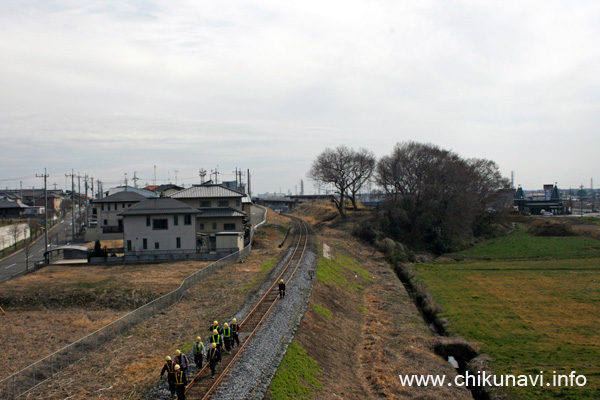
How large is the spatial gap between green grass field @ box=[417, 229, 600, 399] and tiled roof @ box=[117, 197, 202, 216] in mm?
24147

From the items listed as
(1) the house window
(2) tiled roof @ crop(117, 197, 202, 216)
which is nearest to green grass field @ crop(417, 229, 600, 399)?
(2) tiled roof @ crop(117, 197, 202, 216)

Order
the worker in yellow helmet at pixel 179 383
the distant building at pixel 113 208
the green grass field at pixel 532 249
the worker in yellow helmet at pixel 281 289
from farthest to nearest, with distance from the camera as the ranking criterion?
the distant building at pixel 113 208, the green grass field at pixel 532 249, the worker in yellow helmet at pixel 281 289, the worker in yellow helmet at pixel 179 383

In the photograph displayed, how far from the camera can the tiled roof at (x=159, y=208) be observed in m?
43.2

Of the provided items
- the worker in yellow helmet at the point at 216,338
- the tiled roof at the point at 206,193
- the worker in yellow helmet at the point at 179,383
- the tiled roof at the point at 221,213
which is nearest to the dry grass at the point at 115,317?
the worker in yellow helmet at the point at 179,383

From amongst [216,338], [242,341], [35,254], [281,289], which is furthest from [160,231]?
[216,338]

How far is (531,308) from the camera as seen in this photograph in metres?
29.4

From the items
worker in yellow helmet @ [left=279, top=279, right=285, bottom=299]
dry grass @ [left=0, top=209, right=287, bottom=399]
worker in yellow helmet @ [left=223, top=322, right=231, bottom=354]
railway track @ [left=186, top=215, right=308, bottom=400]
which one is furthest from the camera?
worker in yellow helmet @ [left=279, top=279, right=285, bottom=299]

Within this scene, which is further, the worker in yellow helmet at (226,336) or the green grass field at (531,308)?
the green grass field at (531,308)

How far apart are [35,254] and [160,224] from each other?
20647mm

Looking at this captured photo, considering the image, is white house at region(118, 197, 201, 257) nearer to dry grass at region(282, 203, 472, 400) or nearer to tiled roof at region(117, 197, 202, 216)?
tiled roof at region(117, 197, 202, 216)

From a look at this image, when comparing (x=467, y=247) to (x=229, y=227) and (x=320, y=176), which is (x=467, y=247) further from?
(x=229, y=227)

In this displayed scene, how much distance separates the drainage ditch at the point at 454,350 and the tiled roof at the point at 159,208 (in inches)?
954

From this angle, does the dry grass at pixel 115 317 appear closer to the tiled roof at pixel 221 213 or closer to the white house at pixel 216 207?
the tiled roof at pixel 221 213

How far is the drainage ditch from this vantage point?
18739 millimetres
